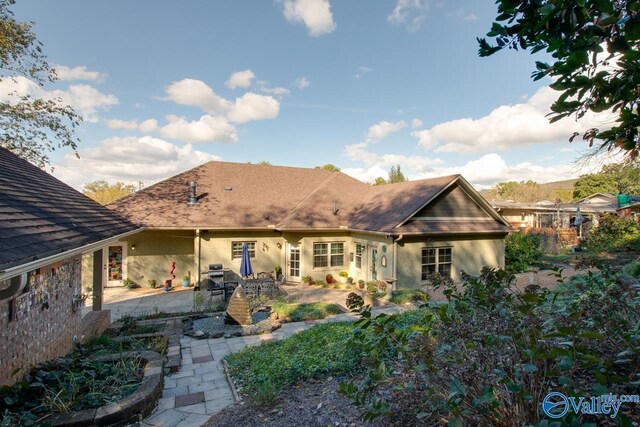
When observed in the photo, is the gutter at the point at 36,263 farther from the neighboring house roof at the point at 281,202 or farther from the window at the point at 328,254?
the window at the point at 328,254

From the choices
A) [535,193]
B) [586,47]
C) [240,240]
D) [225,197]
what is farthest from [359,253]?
[535,193]

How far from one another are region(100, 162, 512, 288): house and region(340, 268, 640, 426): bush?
1021cm

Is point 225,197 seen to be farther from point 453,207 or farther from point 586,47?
point 586,47

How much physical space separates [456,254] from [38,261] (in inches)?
595

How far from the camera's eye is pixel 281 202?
1753 centimetres

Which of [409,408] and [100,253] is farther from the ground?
[100,253]

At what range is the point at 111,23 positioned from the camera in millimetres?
11328

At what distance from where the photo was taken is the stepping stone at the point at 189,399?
511 centimetres

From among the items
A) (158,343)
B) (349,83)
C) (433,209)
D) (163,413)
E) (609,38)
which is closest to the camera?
(609,38)

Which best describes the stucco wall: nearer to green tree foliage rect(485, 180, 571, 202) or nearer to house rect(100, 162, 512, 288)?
house rect(100, 162, 512, 288)

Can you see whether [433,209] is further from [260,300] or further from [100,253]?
[100,253]

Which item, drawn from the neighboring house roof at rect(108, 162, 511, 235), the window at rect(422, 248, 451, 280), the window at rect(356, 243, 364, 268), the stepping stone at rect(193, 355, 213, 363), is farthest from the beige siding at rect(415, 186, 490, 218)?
the stepping stone at rect(193, 355, 213, 363)

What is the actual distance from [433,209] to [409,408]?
41.2 feet

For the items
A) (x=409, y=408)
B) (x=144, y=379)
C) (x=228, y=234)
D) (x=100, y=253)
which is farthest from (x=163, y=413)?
(x=228, y=234)
